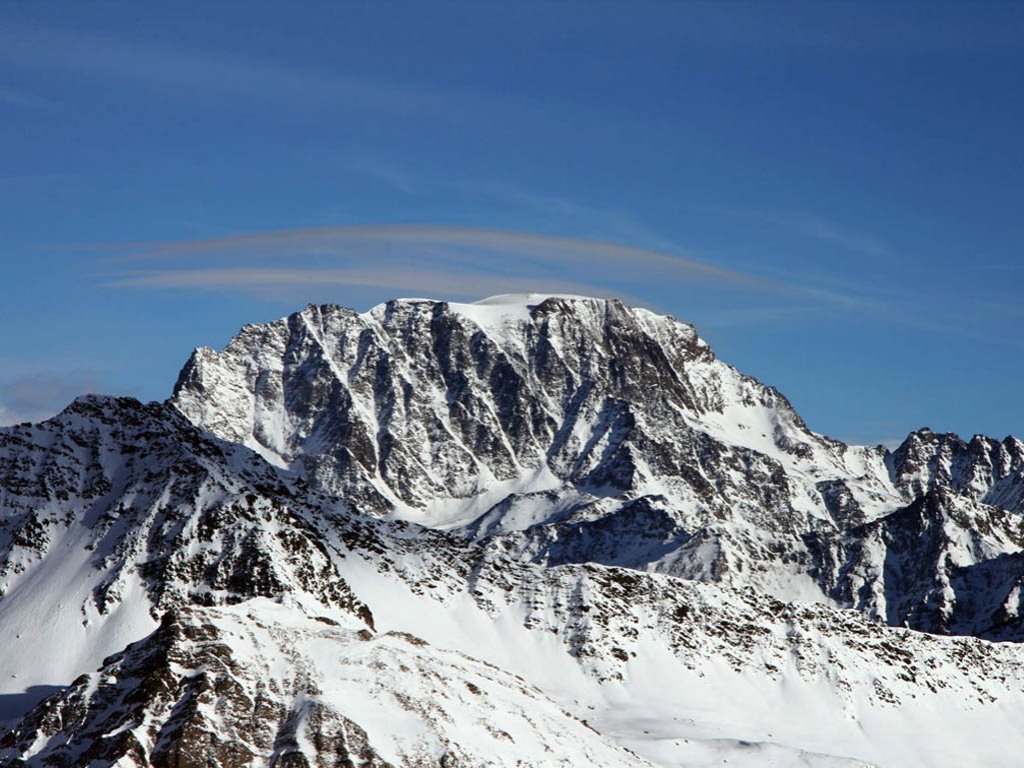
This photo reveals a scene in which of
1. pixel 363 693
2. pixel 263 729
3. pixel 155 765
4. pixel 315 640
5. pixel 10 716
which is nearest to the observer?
pixel 155 765

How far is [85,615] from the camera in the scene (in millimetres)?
189875

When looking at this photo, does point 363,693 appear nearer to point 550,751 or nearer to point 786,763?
point 550,751

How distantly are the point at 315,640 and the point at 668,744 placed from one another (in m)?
55.9

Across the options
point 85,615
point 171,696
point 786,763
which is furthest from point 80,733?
point 786,763

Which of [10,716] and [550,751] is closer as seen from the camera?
[550,751]

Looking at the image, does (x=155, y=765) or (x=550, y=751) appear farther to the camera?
(x=550, y=751)

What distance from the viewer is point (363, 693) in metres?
133

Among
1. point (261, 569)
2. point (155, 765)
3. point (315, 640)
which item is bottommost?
point (155, 765)

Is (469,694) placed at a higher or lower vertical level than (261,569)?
lower

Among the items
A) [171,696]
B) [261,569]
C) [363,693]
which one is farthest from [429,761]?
[261,569]

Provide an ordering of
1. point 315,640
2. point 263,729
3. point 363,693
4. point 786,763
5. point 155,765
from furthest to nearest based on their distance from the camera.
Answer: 1. point 786,763
2. point 315,640
3. point 363,693
4. point 263,729
5. point 155,765

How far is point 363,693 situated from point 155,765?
21.2 m

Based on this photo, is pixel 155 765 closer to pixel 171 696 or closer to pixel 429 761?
pixel 171 696

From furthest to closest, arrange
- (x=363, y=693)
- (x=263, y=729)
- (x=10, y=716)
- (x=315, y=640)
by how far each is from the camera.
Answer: (x=10, y=716) < (x=315, y=640) < (x=363, y=693) < (x=263, y=729)
